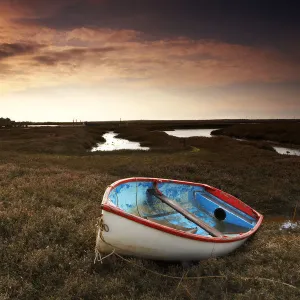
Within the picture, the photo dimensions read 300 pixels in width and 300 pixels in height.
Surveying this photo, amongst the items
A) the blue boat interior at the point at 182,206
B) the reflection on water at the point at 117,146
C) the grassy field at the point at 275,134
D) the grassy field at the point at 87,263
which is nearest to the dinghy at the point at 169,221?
the blue boat interior at the point at 182,206

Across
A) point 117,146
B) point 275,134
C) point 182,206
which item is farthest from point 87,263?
point 275,134

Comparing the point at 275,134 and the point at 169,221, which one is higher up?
the point at 275,134

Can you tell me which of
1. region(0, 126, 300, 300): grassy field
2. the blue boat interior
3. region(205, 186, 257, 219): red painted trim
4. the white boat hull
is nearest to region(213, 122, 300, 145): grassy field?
region(205, 186, 257, 219): red painted trim

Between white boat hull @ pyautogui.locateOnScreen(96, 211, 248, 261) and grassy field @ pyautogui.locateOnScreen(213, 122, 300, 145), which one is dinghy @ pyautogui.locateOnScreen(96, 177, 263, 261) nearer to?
white boat hull @ pyautogui.locateOnScreen(96, 211, 248, 261)

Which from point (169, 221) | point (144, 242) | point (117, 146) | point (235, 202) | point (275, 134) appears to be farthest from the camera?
point (275, 134)

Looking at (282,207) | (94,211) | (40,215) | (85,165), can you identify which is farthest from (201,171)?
(40,215)

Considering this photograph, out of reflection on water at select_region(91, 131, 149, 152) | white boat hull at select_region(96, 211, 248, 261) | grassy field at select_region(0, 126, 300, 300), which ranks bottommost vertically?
reflection on water at select_region(91, 131, 149, 152)

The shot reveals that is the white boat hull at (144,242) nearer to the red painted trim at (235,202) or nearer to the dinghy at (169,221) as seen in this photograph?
the dinghy at (169,221)

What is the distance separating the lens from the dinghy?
864cm

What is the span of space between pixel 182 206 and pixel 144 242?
5708 mm

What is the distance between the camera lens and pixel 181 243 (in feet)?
29.7

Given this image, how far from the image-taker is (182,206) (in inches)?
563

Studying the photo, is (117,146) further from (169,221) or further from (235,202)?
(169,221)

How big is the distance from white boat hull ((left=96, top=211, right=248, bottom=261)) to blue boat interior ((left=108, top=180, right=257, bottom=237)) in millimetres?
1613
